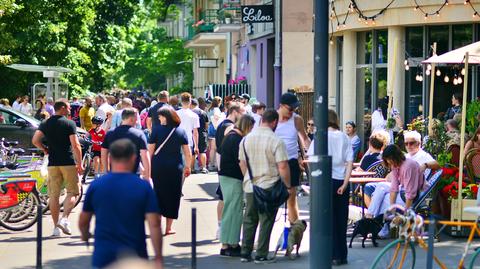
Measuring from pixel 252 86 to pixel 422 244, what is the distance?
30.7 meters

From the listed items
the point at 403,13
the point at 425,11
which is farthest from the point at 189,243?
the point at 403,13

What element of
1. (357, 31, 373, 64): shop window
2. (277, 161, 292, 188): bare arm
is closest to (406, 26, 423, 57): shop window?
(357, 31, 373, 64): shop window

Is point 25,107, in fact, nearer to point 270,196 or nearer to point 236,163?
point 236,163

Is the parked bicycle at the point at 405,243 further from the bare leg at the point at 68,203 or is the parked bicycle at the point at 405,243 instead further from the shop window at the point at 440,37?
the shop window at the point at 440,37

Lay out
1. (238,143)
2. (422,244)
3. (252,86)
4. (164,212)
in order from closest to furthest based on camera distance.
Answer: (422,244) → (238,143) → (164,212) → (252,86)

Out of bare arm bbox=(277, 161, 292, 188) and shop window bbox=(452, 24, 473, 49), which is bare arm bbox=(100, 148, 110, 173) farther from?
shop window bbox=(452, 24, 473, 49)

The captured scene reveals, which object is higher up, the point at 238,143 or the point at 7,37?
the point at 7,37

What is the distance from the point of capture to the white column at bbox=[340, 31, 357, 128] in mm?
27219

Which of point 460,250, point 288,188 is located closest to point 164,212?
point 288,188

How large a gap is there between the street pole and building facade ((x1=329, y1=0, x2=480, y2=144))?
12.7 metres

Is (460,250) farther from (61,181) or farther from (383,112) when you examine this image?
(383,112)

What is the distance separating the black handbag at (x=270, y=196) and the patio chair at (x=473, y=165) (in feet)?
12.7

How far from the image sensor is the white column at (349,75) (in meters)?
27.2

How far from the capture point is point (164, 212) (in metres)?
14.2
